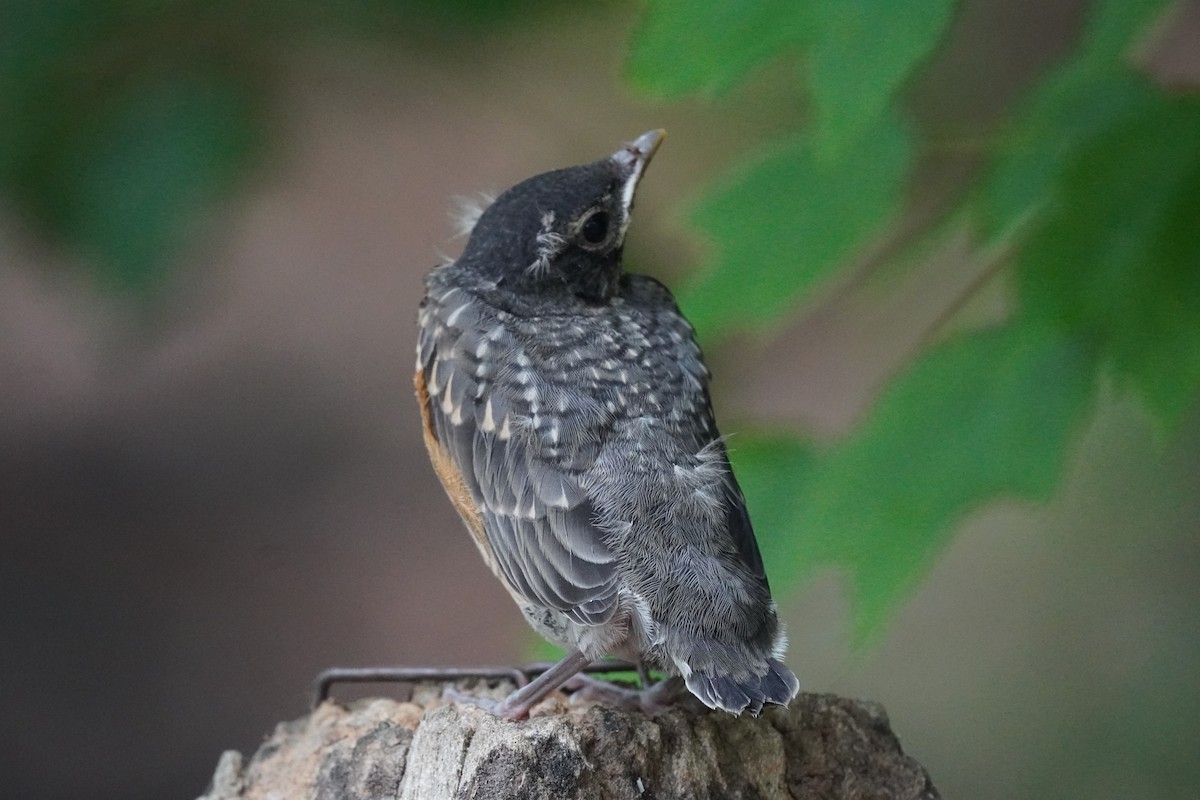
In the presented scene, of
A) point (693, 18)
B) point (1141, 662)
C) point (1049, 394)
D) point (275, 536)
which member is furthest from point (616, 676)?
point (275, 536)

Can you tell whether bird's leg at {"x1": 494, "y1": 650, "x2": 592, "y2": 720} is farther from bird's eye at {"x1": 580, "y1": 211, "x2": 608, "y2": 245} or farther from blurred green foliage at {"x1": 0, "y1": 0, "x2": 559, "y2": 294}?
blurred green foliage at {"x1": 0, "y1": 0, "x2": 559, "y2": 294}

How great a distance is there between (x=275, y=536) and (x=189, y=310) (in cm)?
178

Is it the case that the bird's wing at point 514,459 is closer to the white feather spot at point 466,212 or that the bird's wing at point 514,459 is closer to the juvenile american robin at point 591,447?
the juvenile american robin at point 591,447

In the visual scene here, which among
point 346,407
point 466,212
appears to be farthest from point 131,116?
point 346,407

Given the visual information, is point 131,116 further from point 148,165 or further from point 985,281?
point 985,281

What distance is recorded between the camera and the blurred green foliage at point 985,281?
2236 millimetres

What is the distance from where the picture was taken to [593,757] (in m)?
1.90

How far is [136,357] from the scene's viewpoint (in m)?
4.11

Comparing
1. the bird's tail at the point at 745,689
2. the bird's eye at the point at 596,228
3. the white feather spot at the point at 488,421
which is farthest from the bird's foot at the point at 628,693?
the bird's eye at the point at 596,228

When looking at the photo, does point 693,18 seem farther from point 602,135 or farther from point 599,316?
point 602,135

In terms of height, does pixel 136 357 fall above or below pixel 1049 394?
above

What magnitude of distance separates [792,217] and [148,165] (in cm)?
143

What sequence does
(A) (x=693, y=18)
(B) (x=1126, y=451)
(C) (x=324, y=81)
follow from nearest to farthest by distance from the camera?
(A) (x=693, y=18), (C) (x=324, y=81), (B) (x=1126, y=451)

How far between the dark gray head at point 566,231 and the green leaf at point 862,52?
2.11 feet
